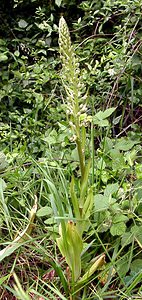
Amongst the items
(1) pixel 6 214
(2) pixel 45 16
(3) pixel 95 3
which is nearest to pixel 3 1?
(2) pixel 45 16

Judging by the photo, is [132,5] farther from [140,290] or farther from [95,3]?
[140,290]

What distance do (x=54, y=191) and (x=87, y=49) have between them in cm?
176

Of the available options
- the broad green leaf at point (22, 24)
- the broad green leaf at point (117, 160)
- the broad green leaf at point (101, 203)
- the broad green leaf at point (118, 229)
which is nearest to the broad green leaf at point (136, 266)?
the broad green leaf at point (118, 229)

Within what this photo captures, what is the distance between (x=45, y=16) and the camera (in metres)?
3.67

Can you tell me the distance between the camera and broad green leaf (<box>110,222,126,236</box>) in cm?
173

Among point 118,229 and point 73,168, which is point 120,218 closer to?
point 118,229

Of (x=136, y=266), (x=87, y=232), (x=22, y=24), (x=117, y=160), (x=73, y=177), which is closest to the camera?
(x=73, y=177)

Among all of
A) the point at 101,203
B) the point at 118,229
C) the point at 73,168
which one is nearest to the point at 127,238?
the point at 118,229

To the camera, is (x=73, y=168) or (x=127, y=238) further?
(x=73, y=168)

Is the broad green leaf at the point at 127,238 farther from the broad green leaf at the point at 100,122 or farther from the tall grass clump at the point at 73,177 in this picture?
the broad green leaf at the point at 100,122

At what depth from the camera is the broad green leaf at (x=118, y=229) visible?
173cm

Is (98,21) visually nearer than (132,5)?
No

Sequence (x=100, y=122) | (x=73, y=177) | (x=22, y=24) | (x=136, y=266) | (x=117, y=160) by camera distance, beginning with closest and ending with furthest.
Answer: (x=73, y=177), (x=136, y=266), (x=117, y=160), (x=100, y=122), (x=22, y=24)

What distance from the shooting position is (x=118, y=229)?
1743 millimetres
